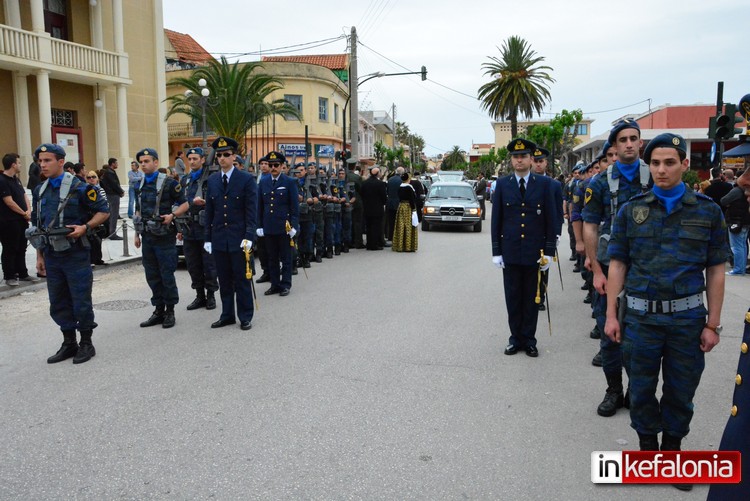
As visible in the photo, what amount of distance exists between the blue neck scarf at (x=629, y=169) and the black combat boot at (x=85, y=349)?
206 inches

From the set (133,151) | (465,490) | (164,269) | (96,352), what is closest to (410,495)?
(465,490)

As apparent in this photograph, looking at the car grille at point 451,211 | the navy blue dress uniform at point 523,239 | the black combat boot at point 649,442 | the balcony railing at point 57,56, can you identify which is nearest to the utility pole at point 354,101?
the car grille at point 451,211

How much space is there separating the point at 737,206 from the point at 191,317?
963 cm

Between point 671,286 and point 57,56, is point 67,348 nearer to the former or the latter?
point 671,286

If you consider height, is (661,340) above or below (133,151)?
below

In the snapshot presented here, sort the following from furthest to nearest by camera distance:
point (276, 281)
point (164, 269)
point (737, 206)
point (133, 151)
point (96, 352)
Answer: point (133, 151) < point (737, 206) < point (276, 281) < point (164, 269) < point (96, 352)

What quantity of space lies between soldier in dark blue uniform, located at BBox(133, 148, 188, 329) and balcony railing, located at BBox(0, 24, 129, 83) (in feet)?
51.8

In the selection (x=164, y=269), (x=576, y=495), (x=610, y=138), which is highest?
(x=610, y=138)

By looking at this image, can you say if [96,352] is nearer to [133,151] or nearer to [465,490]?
[465,490]

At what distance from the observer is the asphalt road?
12.3 ft

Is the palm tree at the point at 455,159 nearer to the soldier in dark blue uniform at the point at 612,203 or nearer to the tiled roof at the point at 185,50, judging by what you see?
the tiled roof at the point at 185,50

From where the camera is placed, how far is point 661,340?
3.64m

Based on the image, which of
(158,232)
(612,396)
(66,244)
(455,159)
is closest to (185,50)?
(158,232)

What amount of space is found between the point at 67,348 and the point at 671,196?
5703 mm
